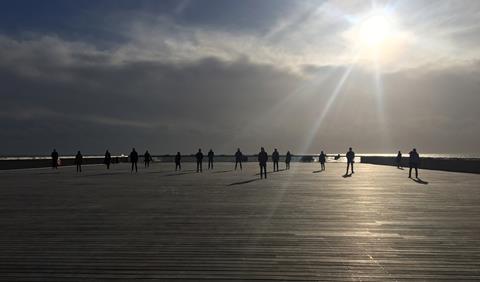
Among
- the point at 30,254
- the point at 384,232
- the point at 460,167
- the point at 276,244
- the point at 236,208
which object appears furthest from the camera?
the point at 460,167

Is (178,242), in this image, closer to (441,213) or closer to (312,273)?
(312,273)

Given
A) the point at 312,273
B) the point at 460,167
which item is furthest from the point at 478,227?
the point at 460,167

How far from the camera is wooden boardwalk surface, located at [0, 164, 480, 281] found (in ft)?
21.3

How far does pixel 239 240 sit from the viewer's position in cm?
860

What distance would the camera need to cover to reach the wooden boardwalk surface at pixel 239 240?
6.49 m

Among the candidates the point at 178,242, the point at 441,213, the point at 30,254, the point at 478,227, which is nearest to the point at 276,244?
the point at 178,242

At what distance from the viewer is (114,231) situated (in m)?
9.54

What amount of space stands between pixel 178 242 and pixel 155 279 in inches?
91.4

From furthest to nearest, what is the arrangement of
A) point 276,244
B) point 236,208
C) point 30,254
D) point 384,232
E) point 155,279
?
point 236,208, point 384,232, point 276,244, point 30,254, point 155,279

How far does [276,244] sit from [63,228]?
445cm

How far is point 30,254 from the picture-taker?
7480 millimetres

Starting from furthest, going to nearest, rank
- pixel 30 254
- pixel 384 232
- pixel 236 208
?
pixel 236 208
pixel 384 232
pixel 30 254

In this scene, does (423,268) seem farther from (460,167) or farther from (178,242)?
(460,167)

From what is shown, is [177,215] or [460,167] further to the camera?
[460,167]
